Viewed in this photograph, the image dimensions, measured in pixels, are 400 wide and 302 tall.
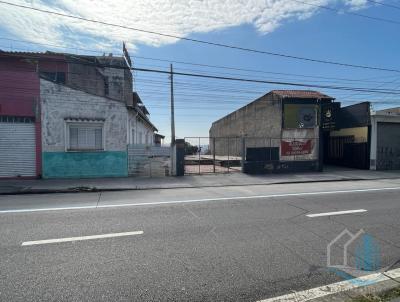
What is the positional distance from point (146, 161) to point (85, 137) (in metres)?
3.48

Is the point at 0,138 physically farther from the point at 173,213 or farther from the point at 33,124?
the point at 173,213

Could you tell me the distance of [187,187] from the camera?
11.8 metres

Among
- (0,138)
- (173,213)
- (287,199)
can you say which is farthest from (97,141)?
(287,199)

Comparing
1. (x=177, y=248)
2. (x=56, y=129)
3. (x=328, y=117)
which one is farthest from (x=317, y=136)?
(x=177, y=248)

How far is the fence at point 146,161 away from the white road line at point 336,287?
1218 cm

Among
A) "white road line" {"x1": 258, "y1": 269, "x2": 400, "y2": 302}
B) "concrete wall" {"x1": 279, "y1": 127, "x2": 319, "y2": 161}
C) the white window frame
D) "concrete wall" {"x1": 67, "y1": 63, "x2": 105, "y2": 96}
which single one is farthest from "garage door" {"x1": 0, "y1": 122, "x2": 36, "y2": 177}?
"concrete wall" {"x1": 279, "y1": 127, "x2": 319, "y2": 161}

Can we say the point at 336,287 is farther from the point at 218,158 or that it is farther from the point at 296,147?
the point at 218,158

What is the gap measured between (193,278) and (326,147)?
933 inches

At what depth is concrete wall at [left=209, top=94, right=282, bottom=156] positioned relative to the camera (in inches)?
817

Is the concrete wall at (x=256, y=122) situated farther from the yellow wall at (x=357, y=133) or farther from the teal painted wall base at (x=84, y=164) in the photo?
the teal painted wall base at (x=84, y=164)

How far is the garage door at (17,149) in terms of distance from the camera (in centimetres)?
1322

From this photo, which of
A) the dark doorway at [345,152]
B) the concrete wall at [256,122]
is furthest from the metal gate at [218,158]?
the dark doorway at [345,152]

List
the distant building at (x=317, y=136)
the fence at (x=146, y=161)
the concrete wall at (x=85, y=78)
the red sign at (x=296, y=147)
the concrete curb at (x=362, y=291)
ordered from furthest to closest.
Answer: the concrete wall at (x=85, y=78) < the red sign at (x=296, y=147) < the distant building at (x=317, y=136) < the fence at (x=146, y=161) < the concrete curb at (x=362, y=291)

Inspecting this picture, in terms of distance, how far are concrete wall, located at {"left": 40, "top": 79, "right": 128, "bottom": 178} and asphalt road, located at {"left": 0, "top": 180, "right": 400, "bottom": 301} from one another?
19.6 feet
